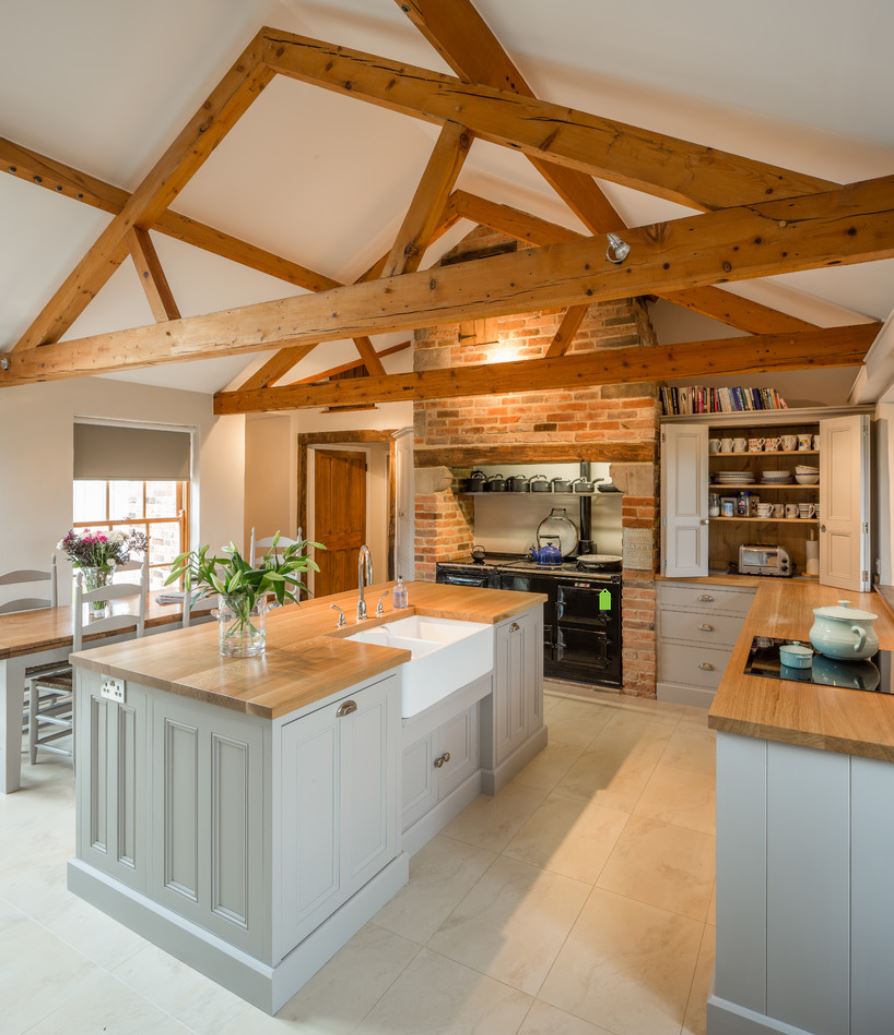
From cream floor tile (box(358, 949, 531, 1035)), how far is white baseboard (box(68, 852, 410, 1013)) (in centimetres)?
25

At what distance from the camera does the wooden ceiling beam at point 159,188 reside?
315cm

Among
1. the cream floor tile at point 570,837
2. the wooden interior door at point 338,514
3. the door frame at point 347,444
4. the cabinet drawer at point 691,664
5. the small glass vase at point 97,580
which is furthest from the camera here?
the wooden interior door at point 338,514

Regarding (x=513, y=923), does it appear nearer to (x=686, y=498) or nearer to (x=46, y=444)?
(x=686, y=498)

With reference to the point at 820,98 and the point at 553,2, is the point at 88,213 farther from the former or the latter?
the point at 820,98

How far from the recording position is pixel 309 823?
189 cm

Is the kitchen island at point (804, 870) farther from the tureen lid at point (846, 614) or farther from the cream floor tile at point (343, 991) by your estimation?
the cream floor tile at point (343, 991)

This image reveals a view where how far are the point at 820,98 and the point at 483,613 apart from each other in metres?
2.27

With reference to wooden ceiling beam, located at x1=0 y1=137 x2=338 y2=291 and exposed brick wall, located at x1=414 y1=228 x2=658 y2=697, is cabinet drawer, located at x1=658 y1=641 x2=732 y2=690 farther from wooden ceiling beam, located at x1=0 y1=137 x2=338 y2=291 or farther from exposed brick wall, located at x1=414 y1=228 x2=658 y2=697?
wooden ceiling beam, located at x1=0 y1=137 x2=338 y2=291

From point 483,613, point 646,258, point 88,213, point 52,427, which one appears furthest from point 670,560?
point 52,427

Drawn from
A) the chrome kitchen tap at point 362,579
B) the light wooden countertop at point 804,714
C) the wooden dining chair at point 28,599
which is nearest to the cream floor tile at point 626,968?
the light wooden countertop at point 804,714

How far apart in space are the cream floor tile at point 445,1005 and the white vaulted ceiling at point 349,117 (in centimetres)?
273

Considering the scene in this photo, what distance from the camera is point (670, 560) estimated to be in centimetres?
448

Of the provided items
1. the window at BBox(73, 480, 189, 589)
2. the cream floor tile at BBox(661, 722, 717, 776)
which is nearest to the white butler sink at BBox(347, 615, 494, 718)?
the cream floor tile at BBox(661, 722, 717, 776)

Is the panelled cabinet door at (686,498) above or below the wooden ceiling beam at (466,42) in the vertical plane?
below
